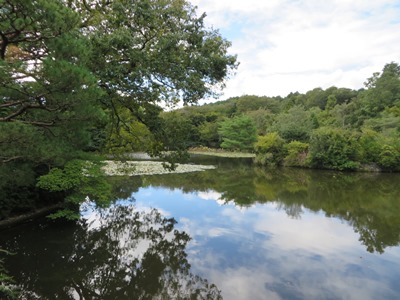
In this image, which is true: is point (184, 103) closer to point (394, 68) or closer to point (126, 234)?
point (126, 234)

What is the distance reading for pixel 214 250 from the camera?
706 cm

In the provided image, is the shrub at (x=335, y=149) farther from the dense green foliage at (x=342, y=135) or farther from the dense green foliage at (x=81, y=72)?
the dense green foliage at (x=81, y=72)

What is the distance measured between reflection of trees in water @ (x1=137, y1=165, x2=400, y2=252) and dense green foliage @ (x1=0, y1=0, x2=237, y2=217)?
5680 mm

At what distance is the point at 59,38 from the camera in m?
3.52

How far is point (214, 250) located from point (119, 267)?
85.6 inches

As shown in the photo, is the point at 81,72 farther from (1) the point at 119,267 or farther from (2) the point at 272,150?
(2) the point at 272,150

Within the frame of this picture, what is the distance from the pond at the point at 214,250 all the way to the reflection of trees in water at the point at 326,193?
88 mm

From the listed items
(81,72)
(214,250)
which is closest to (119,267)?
(214,250)

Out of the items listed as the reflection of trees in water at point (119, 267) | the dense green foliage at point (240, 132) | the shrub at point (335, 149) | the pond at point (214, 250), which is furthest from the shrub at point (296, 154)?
the reflection of trees in water at point (119, 267)

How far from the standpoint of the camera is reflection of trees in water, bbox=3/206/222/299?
16.8 feet

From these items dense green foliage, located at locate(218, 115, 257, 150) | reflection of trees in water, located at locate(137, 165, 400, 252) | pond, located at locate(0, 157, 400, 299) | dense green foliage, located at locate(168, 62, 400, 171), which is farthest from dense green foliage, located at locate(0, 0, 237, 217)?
dense green foliage, located at locate(218, 115, 257, 150)

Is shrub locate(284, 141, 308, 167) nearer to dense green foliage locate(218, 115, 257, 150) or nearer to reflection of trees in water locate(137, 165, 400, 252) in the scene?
reflection of trees in water locate(137, 165, 400, 252)

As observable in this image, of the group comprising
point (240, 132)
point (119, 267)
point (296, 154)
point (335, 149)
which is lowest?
point (119, 267)

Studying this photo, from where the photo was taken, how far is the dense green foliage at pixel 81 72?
355 centimetres
